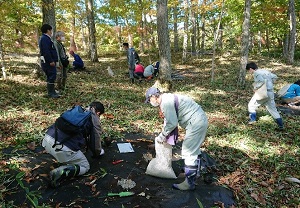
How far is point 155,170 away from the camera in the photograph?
4.48 metres

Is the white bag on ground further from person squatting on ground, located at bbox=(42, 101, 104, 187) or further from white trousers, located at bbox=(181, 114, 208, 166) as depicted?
person squatting on ground, located at bbox=(42, 101, 104, 187)

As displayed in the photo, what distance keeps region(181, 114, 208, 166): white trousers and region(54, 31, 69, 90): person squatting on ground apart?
18.8 feet

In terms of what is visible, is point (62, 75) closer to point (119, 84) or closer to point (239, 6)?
point (119, 84)

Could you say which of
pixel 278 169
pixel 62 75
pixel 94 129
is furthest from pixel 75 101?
pixel 278 169

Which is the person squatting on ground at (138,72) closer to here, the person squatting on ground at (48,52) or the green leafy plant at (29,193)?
the person squatting on ground at (48,52)

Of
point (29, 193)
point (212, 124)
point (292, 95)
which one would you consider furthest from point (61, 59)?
point (292, 95)

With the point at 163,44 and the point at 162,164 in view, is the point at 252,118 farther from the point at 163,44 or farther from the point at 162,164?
the point at 163,44

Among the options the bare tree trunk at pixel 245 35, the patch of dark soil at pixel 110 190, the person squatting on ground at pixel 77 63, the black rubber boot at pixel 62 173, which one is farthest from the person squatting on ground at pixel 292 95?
the person squatting on ground at pixel 77 63

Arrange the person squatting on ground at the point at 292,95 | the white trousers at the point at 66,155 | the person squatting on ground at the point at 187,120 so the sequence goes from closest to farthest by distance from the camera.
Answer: the person squatting on ground at the point at 187,120
the white trousers at the point at 66,155
the person squatting on ground at the point at 292,95

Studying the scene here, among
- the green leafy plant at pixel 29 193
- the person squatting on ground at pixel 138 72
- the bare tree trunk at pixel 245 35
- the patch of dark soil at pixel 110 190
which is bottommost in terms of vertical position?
the patch of dark soil at pixel 110 190

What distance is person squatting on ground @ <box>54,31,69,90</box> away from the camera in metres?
7.84

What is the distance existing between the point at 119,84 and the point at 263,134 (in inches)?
275

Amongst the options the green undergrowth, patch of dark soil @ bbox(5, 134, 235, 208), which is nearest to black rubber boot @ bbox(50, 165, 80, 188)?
patch of dark soil @ bbox(5, 134, 235, 208)

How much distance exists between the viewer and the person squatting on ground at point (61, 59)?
309 inches
